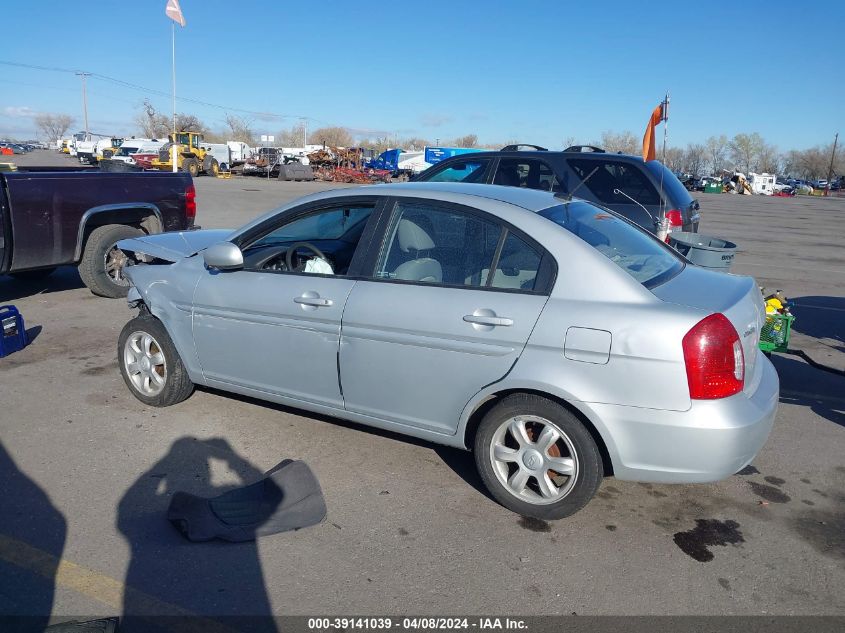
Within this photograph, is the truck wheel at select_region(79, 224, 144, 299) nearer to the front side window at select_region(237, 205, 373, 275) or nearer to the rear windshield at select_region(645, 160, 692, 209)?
the front side window at select_region(237, 205, 373, 275)

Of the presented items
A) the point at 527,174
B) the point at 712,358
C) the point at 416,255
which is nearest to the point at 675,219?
the point at 527,174

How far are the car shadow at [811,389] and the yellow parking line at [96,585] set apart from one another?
4.62 meters

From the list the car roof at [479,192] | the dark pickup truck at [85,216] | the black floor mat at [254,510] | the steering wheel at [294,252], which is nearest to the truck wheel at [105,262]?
the dark pickup truck at [85,216]

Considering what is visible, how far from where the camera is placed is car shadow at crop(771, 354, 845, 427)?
17.5 ft

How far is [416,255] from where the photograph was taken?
401 cm

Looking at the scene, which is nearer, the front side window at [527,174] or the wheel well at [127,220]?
the wheel well at [127,220]

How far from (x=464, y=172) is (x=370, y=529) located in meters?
6.42

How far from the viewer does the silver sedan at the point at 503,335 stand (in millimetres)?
3283

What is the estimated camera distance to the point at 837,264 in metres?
14.1

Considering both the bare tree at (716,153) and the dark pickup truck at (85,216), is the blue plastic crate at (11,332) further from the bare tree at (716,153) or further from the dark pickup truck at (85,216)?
the bare tree at (716,153)

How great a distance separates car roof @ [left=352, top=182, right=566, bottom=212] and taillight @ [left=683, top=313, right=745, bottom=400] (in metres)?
1.14

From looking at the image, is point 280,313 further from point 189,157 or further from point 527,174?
point 189,157

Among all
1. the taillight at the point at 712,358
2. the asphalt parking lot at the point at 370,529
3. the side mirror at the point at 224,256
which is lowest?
the asphalt parking lot at the point at 370,529

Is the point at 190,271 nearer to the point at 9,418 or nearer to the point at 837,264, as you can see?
the point at 9,418
